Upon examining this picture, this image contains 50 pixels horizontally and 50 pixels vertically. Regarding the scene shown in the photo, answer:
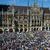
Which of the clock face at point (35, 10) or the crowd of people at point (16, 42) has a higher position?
the clock face at point (35, 10)

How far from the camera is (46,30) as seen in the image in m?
1.99

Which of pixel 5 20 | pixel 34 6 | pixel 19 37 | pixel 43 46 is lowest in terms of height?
pixel 43 46

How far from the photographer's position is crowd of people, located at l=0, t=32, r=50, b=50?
6.36 feet

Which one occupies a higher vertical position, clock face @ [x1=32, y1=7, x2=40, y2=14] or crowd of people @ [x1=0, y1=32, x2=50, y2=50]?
clock face @ [x1=32, y1=7, x2=40, y2=14]

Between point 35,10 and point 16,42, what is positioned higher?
point 35,10

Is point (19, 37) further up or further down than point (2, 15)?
further down

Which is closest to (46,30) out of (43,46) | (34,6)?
(43,46)

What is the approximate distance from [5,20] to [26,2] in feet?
1.10

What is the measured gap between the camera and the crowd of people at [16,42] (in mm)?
1938

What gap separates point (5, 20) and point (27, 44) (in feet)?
1.29

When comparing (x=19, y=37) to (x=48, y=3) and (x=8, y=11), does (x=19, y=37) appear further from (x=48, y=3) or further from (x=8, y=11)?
(x=48, y=3)

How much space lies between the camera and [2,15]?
1944 mm

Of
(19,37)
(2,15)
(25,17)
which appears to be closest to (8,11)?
(2,15)

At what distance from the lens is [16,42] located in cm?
196
